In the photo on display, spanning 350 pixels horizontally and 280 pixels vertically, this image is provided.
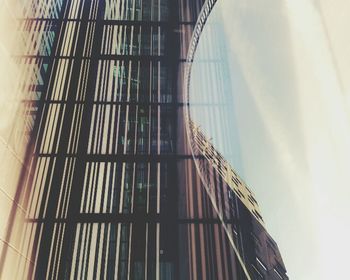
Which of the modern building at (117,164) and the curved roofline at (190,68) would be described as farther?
the curved roofline at (190,68)

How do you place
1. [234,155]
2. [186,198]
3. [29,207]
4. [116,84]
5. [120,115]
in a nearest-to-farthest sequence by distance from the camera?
[29,207]
[186,198]
[234,155]
[120,115]
[116,84]

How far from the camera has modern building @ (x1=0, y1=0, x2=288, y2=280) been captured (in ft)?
14.5

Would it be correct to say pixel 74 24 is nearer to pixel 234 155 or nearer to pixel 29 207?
pixel 29 207

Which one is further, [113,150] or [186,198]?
[113,150]

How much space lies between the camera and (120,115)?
5.72 metres

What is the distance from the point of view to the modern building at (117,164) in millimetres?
4434

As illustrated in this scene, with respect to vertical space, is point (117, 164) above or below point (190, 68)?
below

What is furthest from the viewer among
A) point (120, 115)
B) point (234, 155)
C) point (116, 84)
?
point (116, 84)

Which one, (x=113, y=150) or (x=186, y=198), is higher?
(x=113, y=150)

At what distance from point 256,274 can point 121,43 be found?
5.00 m

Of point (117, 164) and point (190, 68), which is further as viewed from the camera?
point (190, 68)

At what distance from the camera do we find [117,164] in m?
5.30

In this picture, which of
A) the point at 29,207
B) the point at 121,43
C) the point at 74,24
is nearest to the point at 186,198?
the point at 29,207

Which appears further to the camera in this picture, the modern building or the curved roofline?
the curved roofline
